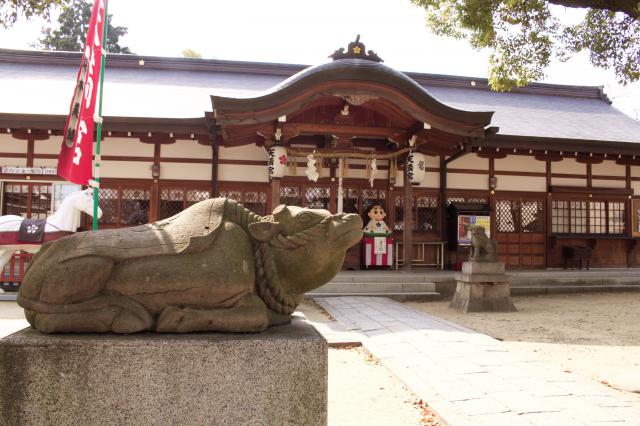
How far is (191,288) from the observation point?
6.65ft

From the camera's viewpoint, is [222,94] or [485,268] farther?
[222,94]

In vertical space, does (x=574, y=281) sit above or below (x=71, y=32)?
below

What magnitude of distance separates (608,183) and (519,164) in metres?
2.82

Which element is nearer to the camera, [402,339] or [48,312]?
[48,312]

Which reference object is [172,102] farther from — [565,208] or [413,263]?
[565,208]

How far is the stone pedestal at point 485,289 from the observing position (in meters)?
8.03

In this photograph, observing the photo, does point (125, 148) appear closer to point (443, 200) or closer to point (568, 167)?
point (443, 200)

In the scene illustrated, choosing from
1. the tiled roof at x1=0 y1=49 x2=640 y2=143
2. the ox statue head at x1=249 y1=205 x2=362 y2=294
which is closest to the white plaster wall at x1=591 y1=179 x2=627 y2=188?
the tiled roof at x1=0 y1=49 x2=640 y2=143

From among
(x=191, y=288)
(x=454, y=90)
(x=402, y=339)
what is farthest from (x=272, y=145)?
(x=454, y=90)

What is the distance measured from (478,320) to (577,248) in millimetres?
6326

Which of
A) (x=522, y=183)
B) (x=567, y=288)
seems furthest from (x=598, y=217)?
(x=567, y=288)

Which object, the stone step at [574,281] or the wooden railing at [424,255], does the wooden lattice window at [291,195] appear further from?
the stone step at [574,281]

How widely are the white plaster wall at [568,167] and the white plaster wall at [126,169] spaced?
1080cm

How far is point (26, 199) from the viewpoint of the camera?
1024cm
